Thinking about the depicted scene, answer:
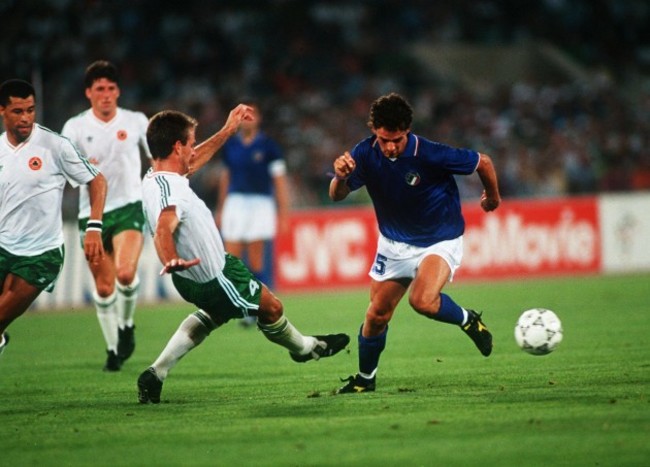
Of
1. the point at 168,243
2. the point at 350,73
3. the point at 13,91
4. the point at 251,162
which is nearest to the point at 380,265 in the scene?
the point at 168,243

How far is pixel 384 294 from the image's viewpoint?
8.23 m

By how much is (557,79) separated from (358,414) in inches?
954

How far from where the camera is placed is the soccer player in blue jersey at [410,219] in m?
8.12

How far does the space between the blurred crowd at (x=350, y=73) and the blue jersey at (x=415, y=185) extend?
43.8ft

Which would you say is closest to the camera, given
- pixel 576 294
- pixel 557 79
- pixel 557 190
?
pixel 576 294

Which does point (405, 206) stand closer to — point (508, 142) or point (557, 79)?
point (508, 142)

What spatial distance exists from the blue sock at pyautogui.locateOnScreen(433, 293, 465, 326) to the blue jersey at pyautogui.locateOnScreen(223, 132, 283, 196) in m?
7.03

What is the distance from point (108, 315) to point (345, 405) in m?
3.79

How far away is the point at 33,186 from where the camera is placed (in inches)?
328

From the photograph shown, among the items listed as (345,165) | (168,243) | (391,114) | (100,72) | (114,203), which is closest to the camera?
(168,243)

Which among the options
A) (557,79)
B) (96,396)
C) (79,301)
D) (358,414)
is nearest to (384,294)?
(358,414)

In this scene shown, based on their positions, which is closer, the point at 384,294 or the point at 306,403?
the point at 306,403

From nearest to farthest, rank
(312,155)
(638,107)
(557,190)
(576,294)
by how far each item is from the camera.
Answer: (576,294) → (557,190) → (312,155) → (638,107)

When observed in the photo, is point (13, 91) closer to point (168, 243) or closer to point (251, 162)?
point (168, 243)
